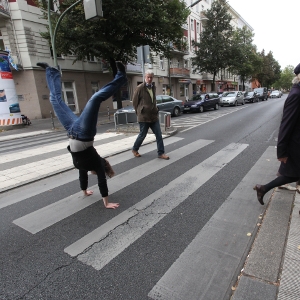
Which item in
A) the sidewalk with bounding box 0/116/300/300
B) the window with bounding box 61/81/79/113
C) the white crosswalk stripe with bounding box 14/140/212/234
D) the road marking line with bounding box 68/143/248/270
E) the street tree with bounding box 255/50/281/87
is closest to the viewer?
the sidewalk with bounding box 0/116/300/300

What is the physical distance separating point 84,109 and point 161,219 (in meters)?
1.70

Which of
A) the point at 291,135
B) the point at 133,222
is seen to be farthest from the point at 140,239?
the point at 291,135

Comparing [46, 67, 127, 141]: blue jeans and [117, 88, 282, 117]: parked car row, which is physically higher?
[46, 67, 127, 141]: blue jeans

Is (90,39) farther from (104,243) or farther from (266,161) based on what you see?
(104,243)

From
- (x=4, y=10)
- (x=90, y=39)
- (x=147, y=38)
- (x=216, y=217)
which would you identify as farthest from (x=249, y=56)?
(x=216, y=217)

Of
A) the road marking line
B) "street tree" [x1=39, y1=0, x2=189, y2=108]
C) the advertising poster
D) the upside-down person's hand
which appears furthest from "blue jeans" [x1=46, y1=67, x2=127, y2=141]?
the advertising poster

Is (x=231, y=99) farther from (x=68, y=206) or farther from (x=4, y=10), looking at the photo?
(x=68, y=206)

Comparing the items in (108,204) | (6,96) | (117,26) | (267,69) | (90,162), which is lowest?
(108,204)

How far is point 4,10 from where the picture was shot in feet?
51.6

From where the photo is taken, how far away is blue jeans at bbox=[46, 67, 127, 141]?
2568 mm

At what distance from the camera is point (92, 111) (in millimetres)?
2578

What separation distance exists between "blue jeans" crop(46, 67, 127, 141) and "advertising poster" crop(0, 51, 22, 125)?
13022 mm

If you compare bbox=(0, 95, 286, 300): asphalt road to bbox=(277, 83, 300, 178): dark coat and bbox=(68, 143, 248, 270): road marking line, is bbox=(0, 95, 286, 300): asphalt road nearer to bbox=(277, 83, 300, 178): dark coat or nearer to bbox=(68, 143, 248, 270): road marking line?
bbox=(68, 143, 248, 270): road marking line

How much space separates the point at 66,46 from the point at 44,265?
1614 centimetres
